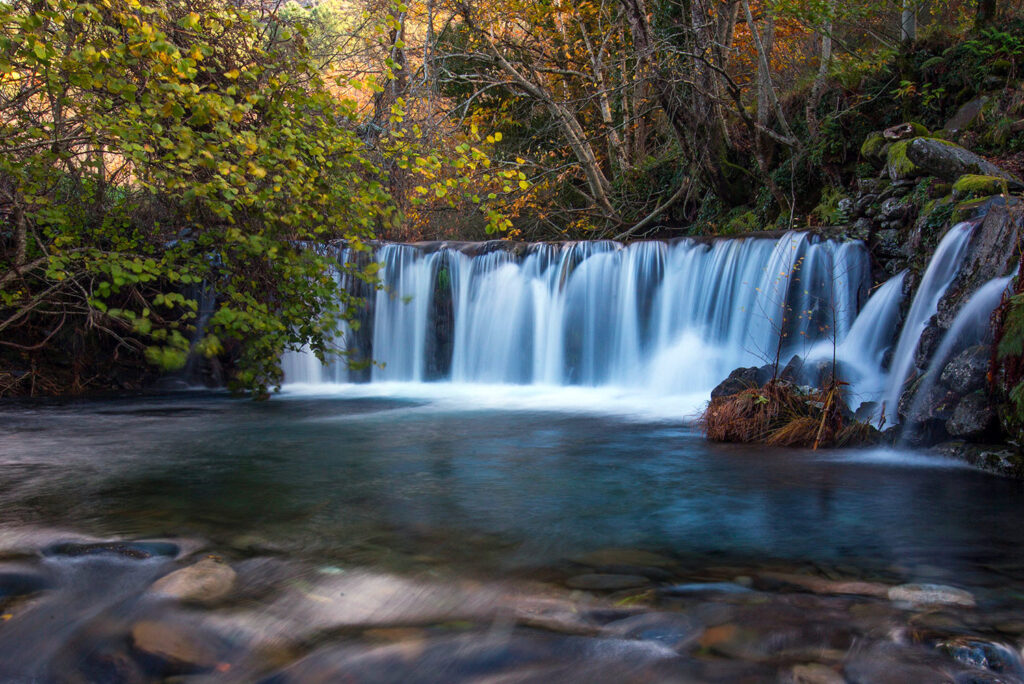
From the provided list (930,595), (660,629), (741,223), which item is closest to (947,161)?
(741,223)

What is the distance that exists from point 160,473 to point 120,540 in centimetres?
213

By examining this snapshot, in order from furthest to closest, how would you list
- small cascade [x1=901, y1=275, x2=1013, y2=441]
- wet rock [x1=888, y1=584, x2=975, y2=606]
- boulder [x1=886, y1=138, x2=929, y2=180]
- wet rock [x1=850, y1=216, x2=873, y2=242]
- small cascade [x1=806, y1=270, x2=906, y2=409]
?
wet rock [x1=850, y1=216, x2=873, y2=242], boulder [x1=886, y1=138, x2=929, y2=180], small cascade [x1=806, y1=270, x2=906, y2=409], small cascade [x1=901, y1=275, x2=1013, y2=441], wet rock [x1=888, y1=584, x2=975, y2=606]

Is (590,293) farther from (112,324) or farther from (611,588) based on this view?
(611,588)

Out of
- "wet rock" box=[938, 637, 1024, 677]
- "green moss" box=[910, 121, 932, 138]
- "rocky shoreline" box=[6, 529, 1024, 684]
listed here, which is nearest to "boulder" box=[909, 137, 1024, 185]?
"green moss" box=[910, 121, 932, 138]

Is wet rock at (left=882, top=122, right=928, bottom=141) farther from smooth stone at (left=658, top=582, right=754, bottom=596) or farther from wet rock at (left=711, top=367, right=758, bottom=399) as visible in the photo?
smooth stone at (left=658, top=582, right=754, bottom=596)

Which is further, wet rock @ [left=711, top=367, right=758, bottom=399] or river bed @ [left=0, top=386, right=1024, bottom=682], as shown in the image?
wet rock @ [left=711, top=367, right=758, bottom=399]

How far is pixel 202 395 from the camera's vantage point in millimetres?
A: 12602

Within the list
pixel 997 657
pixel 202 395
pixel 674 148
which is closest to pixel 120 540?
pixel 997 657

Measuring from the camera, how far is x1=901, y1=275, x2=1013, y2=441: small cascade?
22.8ft

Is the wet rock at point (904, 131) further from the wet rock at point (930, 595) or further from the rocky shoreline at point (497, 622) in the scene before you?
the wet rock at point (930, 595)

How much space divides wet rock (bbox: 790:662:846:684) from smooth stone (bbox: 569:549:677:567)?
1.28 m

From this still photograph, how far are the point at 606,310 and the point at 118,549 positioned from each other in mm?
9966

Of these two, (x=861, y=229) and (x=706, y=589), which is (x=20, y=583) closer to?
(x=706, y=589)

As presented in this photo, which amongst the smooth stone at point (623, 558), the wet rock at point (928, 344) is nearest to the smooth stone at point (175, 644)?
the smooth stone at point (623, 558)
